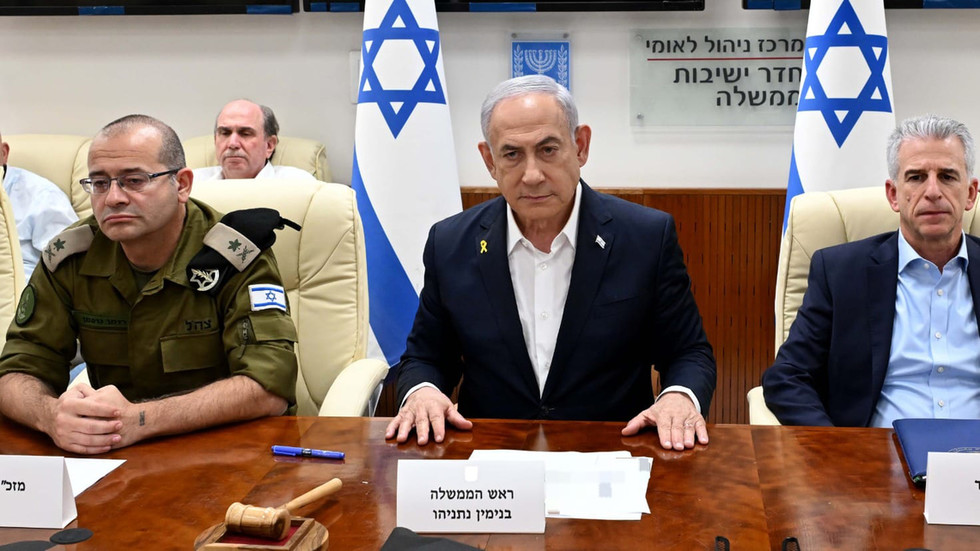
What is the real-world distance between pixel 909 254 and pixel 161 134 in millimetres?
1806

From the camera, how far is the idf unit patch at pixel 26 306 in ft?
6.88

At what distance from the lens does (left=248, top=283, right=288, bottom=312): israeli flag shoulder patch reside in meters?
2.05

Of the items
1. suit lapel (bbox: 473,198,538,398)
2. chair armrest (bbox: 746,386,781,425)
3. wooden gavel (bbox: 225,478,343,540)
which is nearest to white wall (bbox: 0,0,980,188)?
chair armrest (bbox: 746,386,781,425)

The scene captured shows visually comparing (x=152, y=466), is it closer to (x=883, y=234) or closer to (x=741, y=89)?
(x=883, y=234)

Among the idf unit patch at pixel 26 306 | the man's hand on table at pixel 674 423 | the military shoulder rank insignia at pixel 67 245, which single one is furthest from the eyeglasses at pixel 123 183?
the man's hand on table at pixel 674 423

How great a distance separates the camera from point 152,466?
5.18 ft

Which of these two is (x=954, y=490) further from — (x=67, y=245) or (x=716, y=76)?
(x=716, y=76)

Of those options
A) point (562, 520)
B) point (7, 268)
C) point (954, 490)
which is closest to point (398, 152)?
A: point (7, 268)

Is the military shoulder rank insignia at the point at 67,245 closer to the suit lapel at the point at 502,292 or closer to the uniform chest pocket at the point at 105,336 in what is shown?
the uniform chest pocket at the point at 105,336

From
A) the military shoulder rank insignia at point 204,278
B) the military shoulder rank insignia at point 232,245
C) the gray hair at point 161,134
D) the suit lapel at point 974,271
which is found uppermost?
the gray hair at point 161,134

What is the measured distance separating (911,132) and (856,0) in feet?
4.38

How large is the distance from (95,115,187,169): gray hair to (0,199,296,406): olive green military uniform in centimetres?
17

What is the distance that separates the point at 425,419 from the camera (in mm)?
1711

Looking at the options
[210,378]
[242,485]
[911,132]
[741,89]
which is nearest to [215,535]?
[242,485]
